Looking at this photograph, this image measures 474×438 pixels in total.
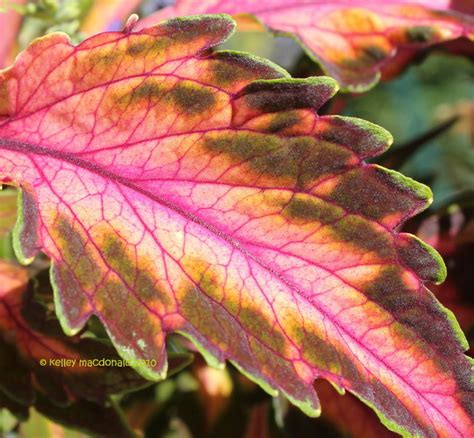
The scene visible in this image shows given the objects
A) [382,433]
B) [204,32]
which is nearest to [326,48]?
[204,32]

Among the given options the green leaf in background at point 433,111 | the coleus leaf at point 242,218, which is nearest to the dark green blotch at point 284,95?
the coleus leaf at point 242,218

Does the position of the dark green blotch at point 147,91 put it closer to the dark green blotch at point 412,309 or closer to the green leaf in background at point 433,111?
the dark green blotch at point 412,309

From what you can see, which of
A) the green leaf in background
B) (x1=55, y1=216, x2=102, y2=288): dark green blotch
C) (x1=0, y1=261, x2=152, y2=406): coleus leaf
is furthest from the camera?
the green leaf in background

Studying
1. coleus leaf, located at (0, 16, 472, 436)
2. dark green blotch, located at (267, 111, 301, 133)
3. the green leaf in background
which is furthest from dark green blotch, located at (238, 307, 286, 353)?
the green leaf in background

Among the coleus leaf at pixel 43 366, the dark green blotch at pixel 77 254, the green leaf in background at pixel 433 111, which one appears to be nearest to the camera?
the dark green blotch at pixel 77 254

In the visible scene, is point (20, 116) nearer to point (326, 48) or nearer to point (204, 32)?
point (204, 32)

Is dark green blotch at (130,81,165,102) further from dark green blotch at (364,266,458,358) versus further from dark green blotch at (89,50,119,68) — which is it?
dark green blotch at (364,266,458,358)
